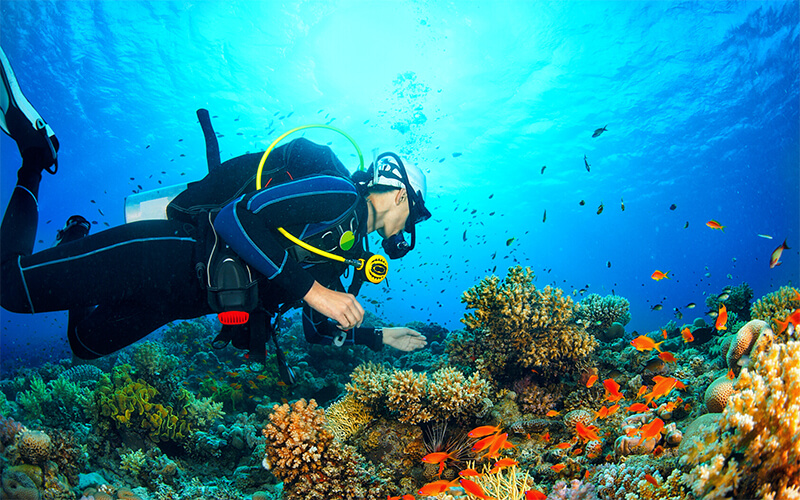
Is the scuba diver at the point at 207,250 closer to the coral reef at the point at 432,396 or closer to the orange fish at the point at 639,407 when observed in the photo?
the coral reef at the point at 432,396

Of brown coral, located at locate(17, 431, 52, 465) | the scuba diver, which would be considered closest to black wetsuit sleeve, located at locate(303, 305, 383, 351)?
the scuba diver

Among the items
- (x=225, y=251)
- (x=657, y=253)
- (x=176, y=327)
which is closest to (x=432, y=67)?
(x=176, y=327)

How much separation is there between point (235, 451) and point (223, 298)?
3737 millimetres

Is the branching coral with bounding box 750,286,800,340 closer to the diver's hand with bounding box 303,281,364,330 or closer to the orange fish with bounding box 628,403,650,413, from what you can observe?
the orange fish with bounding box 628,403,650,413

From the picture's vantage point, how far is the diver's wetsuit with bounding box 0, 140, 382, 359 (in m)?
2.82

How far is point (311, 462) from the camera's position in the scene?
3.38m

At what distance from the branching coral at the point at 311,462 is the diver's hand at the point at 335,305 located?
1089mm

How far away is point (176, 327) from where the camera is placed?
13.2m

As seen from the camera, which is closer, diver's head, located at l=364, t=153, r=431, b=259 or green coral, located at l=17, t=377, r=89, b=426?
diver's head, located at l=364, t=153, r=431, b=259

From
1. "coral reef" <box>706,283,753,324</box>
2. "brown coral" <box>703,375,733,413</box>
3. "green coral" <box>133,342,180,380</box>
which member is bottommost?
"brown coral" <box>703,375,733,413</box>

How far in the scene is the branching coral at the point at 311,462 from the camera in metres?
3.31

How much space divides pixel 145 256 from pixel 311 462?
2.69m

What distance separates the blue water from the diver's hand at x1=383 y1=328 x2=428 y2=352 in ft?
26.1

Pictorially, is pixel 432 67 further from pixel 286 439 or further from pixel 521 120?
pixel 286 439
